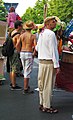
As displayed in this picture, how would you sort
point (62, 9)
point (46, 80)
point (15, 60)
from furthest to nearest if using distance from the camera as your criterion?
point (62, 9) < point (15, 60) < point (46, 80)

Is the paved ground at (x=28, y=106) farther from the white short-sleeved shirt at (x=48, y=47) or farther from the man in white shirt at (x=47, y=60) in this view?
the white short-sleeved shirt at (x=48, y=47)

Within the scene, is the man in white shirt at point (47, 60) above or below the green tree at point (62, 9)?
below

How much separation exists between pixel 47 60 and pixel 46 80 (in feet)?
1.37

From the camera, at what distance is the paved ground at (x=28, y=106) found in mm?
7656

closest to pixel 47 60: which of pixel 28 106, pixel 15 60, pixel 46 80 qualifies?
pixel 46 80

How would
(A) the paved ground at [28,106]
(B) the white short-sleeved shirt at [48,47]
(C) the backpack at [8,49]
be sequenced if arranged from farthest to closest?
1. (C) the backpack at [8,49]
2. (A) the paved ground at [28,106]
3. (B) the white short-sleeved shirt at [48,47]

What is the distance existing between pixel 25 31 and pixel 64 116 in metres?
3.25

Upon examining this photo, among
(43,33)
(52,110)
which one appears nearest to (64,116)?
(52,110)

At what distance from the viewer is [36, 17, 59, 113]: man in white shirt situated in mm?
7512

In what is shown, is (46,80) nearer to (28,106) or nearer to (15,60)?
(28,106)

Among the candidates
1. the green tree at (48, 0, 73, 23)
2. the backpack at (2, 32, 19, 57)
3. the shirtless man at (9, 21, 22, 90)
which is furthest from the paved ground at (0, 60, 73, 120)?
the green tree at (48, 0, 73, 23)

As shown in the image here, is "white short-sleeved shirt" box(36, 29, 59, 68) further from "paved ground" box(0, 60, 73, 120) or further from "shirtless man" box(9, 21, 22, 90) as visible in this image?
"shirtless man" box(9, 21, 22, 90)

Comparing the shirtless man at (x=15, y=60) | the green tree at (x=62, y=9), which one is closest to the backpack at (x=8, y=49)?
the shirtless man at (x=15, y=60)

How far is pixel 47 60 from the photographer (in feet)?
25.1
